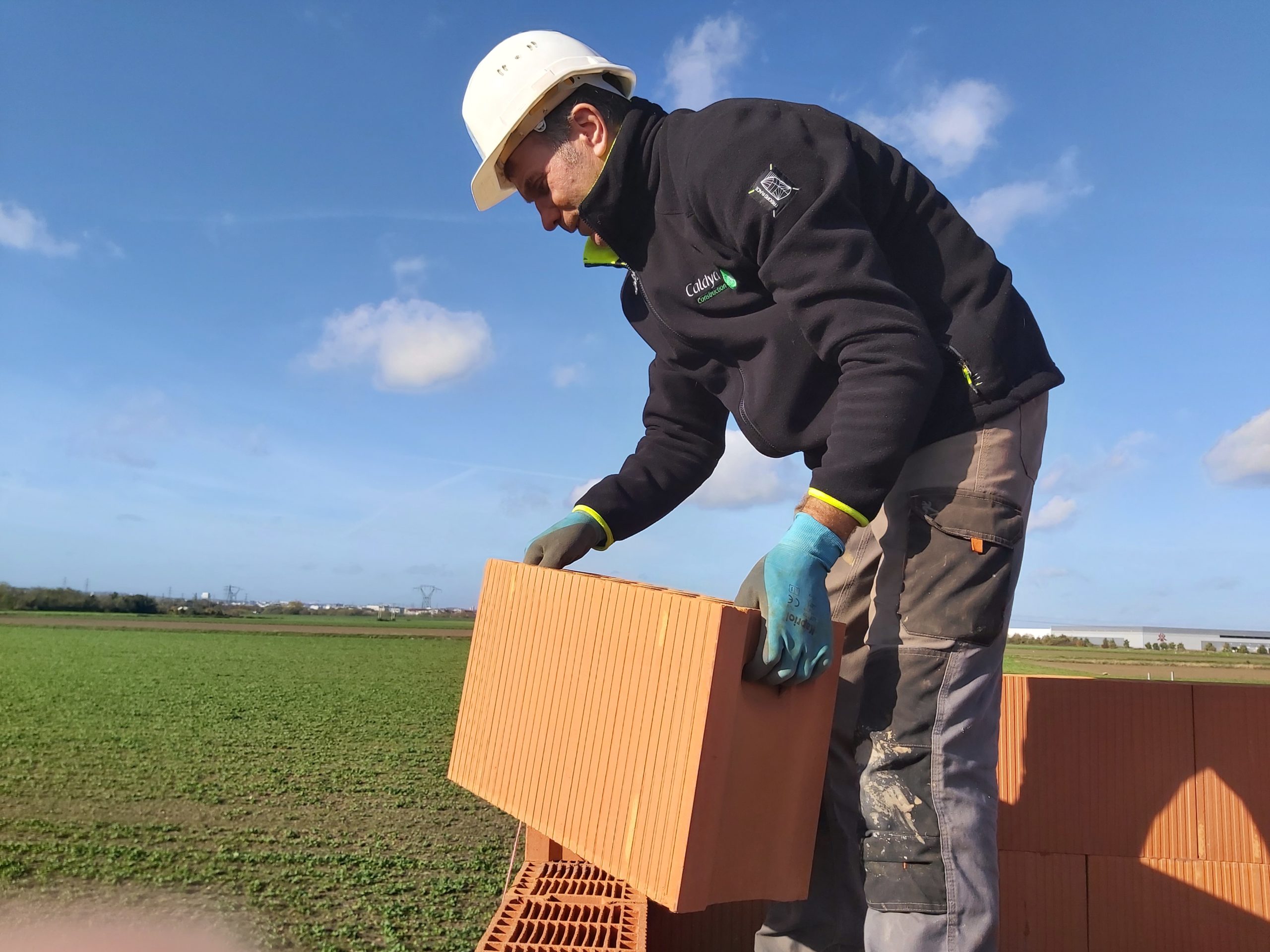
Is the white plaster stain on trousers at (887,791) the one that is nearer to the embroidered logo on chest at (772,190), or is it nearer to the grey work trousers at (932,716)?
the grey work trousers at (932,716)

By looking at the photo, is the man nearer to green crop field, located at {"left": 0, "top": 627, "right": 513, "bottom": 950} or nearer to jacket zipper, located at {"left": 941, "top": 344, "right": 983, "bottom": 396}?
jacket zipper, located at {"left": 941, "top": 344, "right": 983, "bottom": 396}

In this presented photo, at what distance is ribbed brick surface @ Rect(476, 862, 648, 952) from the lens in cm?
145

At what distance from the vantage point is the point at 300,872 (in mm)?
3205

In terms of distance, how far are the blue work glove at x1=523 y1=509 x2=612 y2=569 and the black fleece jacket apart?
466 millimetres

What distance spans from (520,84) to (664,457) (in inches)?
35.4

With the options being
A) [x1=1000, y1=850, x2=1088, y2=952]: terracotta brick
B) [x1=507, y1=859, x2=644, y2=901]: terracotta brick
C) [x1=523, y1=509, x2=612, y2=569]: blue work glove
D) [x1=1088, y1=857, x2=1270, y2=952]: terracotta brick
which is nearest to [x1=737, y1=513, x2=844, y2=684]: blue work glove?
[x1=523, y1=509, x2=612, y2=569]: blue work glove

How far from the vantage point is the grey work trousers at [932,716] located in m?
1.19

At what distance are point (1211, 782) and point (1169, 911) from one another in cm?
32

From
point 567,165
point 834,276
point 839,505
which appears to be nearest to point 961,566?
point 839,505

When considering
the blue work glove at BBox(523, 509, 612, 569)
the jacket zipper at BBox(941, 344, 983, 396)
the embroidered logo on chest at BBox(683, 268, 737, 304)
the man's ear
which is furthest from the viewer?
the blue work glove at BBox(523, 509, 612, 569)

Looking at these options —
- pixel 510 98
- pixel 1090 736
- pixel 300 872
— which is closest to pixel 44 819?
pixel 300 872

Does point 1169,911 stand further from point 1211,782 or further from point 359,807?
point 359,807

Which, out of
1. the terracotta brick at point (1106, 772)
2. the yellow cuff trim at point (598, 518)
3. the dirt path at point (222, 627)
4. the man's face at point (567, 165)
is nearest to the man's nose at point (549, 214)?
the man's face at point (567, 165)

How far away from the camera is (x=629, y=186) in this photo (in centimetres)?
151
